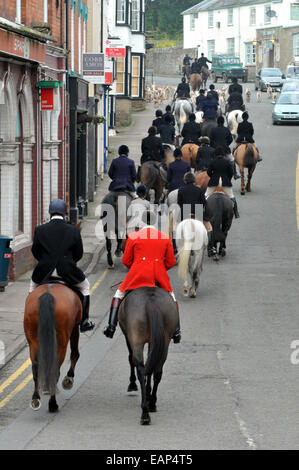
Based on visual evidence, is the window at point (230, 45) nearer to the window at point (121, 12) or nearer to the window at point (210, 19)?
the window at point (210, 19)

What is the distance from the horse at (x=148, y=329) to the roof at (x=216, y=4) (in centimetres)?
9026

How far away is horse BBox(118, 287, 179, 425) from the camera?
37.0 feet

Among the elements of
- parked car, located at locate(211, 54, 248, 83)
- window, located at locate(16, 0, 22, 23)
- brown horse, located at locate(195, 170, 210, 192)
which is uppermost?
parked car, located at locate(211, 54, 248, 83)

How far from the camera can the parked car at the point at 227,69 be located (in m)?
84.6

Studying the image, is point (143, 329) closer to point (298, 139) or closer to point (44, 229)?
point (44, 229)

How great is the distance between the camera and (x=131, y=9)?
57.8 meters

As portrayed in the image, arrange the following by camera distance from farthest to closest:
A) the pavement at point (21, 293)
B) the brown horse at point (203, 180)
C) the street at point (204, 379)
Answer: the brown horse at point (203, 180)
the pavement at point (21, 293)
the street at point (204, 379)

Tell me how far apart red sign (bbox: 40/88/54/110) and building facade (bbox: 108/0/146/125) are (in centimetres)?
2832

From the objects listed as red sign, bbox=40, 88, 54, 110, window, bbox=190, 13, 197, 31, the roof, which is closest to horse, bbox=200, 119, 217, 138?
red sign, bbox=40, 88, 54, 110

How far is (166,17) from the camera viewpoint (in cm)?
11619

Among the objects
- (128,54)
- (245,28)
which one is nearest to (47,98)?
(128,54)

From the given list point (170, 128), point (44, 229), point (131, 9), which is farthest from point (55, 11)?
point (131, 9)

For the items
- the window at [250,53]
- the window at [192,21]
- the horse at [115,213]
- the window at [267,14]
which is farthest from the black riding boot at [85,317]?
the window at [192,21]

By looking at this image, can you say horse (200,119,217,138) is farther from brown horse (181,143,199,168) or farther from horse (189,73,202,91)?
horse (189,73,202,91)
